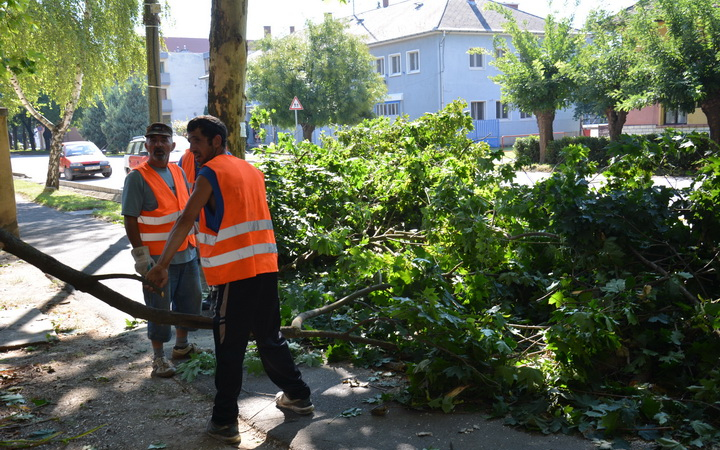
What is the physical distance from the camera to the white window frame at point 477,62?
141 ft

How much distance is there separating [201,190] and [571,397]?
8.11 feet

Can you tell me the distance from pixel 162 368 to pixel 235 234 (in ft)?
5.88

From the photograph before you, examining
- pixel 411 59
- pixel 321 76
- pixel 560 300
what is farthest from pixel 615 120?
pixel 560 300

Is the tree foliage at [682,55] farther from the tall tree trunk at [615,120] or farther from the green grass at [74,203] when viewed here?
the green grass at [74,203]

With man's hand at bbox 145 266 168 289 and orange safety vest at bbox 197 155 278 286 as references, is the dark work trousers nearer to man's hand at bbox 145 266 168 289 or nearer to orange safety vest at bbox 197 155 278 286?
orange safety vest at bbox 197 155 278 286

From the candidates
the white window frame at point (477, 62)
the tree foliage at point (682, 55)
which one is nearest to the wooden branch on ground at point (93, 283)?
the tree foliage at point (682, 55)

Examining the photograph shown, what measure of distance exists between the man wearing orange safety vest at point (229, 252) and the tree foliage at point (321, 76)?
33.3 m

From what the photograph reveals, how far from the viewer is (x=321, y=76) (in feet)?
123

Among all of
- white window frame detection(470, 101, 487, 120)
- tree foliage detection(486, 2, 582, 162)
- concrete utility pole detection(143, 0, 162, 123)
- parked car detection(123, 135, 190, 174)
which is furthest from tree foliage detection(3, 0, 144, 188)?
white window frame detection(470, 101, 487, 120)

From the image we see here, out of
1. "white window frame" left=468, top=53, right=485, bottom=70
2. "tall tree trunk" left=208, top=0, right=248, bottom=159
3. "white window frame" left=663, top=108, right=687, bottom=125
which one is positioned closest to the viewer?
"tall tree trunk" left=208, top=0, right=248, bottom=159

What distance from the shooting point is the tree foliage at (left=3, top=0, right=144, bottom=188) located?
1952 centimetres

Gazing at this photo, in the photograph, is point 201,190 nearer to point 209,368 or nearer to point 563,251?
point 209,368

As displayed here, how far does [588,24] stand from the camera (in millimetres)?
26266

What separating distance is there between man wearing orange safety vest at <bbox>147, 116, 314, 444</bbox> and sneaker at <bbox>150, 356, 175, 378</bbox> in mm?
1222
